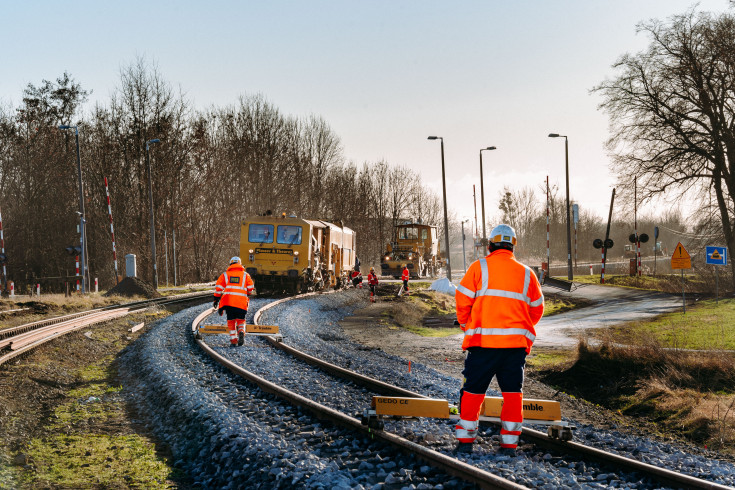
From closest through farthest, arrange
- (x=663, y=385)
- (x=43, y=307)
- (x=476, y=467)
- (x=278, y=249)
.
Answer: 1. (x=476, y=467)
2. (x=663, y=385)
3. (x=43, y=307)
4. (x=278, y=249)

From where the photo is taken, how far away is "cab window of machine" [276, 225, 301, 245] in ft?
79.8

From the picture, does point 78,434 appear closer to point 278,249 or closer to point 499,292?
point 499,292

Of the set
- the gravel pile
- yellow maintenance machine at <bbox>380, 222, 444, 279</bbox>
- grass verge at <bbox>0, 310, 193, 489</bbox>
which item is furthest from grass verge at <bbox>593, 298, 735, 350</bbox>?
yellow maintenance machine at <bbox>380, 222, 444, 279</bbox>

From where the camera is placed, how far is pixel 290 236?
24.4 meters

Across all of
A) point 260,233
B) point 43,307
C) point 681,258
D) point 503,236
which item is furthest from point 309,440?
point 260,233

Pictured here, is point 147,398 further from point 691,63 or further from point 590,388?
point 691,63

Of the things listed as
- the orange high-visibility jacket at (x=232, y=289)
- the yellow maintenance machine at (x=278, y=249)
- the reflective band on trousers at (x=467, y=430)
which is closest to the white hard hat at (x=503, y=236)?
the reflective band on trousers at (x=467, y=430)

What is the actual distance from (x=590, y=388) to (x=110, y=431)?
6.83 meters

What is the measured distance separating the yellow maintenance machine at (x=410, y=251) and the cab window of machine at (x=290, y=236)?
691 inches

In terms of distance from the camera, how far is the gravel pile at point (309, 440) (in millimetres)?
5023

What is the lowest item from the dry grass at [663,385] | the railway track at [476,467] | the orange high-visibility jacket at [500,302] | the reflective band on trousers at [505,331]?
the dry grass at [663,385]

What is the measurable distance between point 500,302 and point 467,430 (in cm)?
117

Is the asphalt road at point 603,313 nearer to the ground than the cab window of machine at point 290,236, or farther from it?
nearer to the ground

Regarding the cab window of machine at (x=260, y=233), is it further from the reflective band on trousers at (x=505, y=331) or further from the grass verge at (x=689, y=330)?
the reflective band on trousers at (x=505, y=331)
